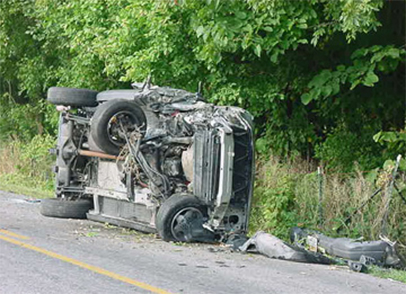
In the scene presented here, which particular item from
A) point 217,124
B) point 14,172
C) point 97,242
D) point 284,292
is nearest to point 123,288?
point 284,292

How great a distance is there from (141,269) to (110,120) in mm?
3230

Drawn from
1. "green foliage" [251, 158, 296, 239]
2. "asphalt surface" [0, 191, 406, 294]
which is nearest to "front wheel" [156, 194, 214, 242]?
"asphalt surface" [0, 191, 406, 294]

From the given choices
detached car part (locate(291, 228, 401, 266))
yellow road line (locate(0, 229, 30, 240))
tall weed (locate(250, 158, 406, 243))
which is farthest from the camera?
tall weed (locate(250, 158, 406, 243))

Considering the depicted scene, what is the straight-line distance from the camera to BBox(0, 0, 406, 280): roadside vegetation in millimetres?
11906

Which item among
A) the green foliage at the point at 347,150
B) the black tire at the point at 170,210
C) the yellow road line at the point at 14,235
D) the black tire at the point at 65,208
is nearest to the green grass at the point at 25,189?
the black tire at the point at 65,208

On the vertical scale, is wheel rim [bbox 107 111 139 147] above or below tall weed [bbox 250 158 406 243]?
above

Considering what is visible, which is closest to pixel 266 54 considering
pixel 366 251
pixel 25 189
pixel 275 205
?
pixel 275 205

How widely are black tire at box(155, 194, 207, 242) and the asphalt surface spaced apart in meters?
0.15

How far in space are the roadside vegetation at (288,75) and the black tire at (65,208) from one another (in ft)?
9.11

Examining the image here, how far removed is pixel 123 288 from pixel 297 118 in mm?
9069

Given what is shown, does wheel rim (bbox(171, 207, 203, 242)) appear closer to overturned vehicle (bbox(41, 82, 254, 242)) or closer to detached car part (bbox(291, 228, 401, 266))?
overturned vehicle (bbox(41, 82, 254, 242))

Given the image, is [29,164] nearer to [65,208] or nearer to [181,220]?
[65,208]

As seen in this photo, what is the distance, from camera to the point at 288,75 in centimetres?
1494

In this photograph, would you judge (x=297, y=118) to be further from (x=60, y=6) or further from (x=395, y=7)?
(x=60, y=6)
